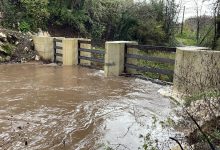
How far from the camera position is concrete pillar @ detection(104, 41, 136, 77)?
36.4ft

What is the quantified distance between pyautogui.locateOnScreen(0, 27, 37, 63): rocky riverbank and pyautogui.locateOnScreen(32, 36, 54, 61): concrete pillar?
14.8 inches

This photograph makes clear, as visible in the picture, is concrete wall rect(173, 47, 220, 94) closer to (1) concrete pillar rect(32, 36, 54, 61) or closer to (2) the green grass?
(2) the green grass

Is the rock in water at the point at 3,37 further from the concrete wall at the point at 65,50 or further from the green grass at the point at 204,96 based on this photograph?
the green grass at the point at 204,96

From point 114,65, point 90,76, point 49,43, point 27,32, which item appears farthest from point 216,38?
point 27,32

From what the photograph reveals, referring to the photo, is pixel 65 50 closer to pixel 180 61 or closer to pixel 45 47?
pixel 45 47

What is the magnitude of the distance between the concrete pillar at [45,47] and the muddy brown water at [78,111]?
347 centimetres

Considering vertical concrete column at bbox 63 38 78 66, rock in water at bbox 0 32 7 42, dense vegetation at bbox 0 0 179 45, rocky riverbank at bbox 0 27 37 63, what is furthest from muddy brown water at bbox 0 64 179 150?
dense vegetation at bbox 0 0 179 45

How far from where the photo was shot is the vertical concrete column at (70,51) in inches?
532

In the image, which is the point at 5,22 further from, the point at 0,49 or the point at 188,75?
the point at 188,75

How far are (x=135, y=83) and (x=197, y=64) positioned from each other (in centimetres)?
281

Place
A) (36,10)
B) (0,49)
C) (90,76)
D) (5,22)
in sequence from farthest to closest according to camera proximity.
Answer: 1. (36,10)
2. (5,22)
3. (0,49)
4. (90,76)

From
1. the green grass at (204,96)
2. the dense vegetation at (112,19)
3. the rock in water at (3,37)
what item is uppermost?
the dense vegetation at (112,19)

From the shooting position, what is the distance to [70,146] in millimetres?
4859

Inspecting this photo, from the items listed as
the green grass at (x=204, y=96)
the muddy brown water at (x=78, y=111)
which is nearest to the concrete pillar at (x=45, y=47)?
the muddy brown water at (x=78, y=111)
